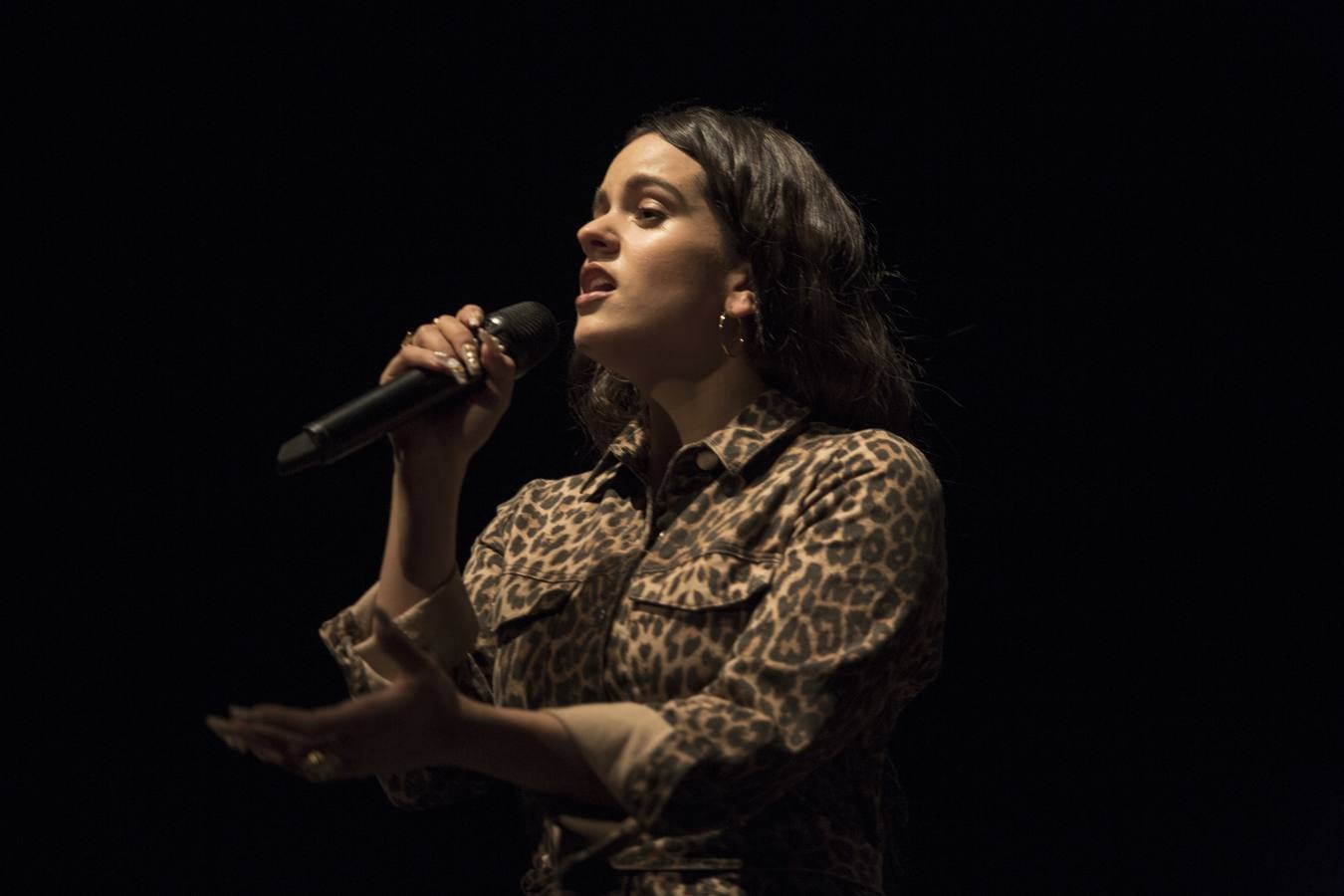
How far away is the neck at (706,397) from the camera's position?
6.31 feet

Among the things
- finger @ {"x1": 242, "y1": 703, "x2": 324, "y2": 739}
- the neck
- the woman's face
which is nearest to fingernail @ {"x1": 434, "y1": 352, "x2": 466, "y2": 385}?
the woman's face

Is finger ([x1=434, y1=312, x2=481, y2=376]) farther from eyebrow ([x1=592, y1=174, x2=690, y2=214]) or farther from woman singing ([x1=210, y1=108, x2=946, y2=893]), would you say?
eyebrow ([x1=592, y1=174, x2=690, y2=214])

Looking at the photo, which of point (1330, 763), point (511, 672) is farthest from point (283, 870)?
point (1330, 763)

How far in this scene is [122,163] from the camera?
8.54ft

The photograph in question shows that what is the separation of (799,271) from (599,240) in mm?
276

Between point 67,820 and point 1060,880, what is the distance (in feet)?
5.65

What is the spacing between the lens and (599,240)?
1898 mm

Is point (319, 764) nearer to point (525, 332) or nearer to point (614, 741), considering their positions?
point (614, 741)

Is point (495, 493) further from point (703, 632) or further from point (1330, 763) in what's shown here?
point (1330, 763)

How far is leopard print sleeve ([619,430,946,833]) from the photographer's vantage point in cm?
142

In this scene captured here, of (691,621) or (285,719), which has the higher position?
(285,719)

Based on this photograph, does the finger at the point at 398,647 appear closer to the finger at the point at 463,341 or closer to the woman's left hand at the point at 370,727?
the woman's left hand at the point at 370,727

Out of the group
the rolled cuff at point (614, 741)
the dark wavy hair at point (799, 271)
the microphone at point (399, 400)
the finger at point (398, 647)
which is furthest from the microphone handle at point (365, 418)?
the dark wavy hair at point (799, 271)

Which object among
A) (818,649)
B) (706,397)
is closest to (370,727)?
→ (818,649)
